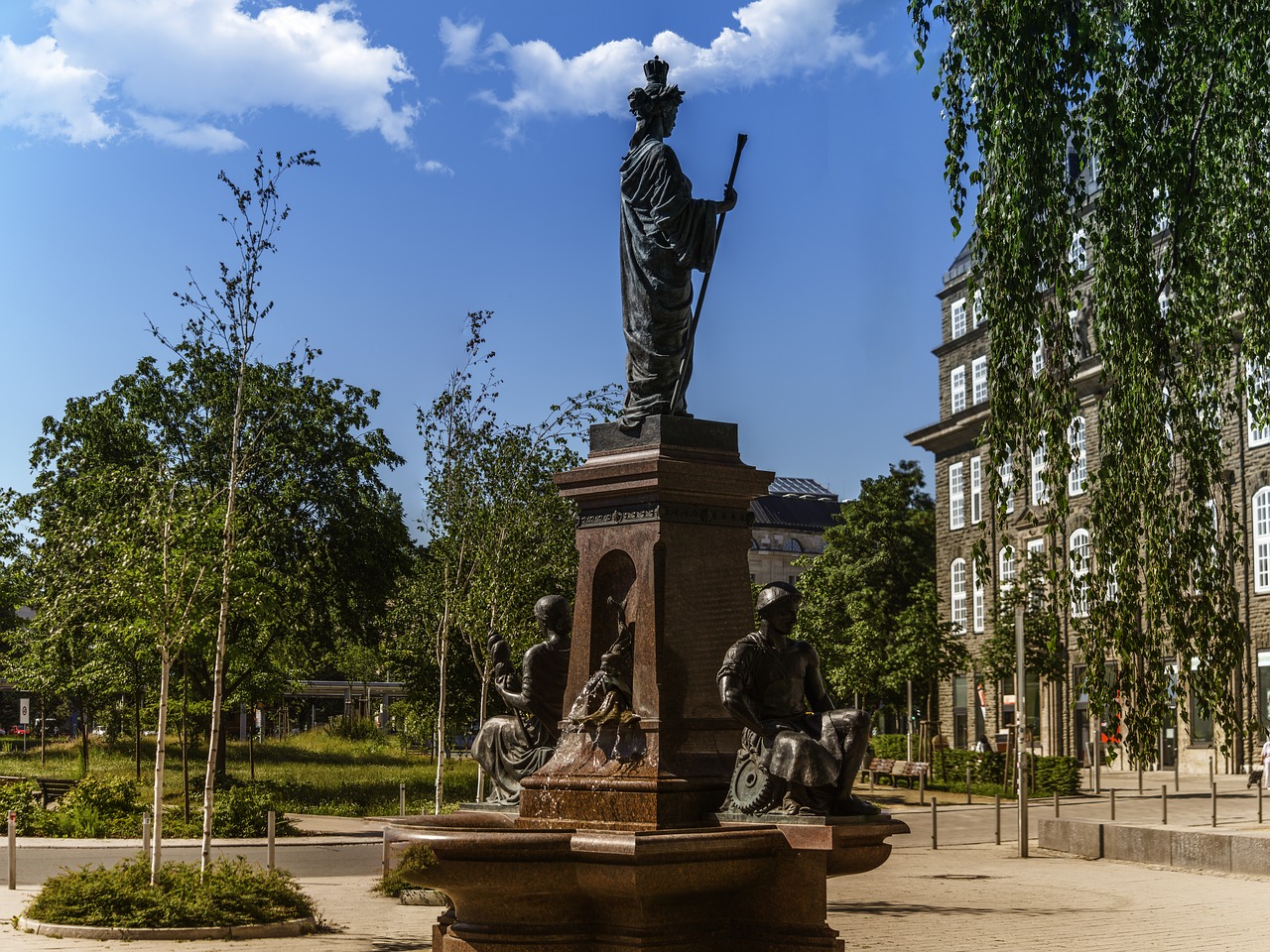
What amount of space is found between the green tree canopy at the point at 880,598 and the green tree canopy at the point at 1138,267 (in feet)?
120

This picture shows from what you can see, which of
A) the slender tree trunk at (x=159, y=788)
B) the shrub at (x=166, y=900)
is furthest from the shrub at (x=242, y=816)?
the shrub at (x=166, y=900)

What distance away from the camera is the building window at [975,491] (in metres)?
58.8

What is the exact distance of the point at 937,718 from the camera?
61.0 m

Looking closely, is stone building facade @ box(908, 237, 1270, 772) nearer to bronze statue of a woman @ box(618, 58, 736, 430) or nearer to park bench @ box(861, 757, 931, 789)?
park bench @ box(861, 757, 931, 789)

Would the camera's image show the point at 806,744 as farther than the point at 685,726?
No

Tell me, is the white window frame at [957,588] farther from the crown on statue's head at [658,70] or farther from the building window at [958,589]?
the crown on statue's head at [658,70]

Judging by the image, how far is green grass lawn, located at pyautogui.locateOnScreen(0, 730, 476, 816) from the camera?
112 ft

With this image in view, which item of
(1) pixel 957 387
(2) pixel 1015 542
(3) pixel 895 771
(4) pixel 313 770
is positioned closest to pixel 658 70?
(3) pixel 895 771

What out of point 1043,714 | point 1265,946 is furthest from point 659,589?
point 1043,714

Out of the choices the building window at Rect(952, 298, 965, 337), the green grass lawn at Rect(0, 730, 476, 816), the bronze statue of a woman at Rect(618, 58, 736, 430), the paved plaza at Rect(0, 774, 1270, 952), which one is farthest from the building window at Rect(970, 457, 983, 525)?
the bronze statue of a woman at Rect(618, 58, 736, 430)

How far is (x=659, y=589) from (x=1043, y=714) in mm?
48270

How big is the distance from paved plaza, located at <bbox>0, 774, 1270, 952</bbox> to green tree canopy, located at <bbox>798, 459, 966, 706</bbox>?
18846mm

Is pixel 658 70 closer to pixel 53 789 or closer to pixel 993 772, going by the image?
pixel 53 789

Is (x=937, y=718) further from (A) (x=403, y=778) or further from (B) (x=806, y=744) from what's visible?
(B) (x=806, y=744)
